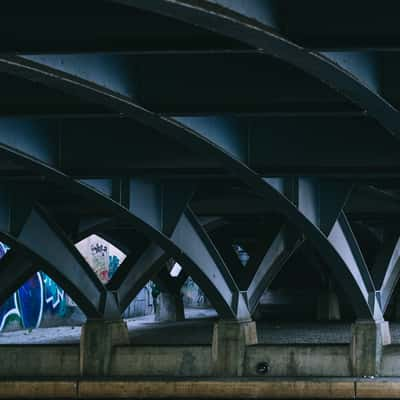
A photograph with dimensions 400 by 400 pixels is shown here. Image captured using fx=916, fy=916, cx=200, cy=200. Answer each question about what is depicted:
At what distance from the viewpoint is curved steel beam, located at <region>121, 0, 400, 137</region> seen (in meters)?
10.8

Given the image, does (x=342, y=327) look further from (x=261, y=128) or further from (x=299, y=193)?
(x=261, y=128)

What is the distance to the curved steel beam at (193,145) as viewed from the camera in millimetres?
14454

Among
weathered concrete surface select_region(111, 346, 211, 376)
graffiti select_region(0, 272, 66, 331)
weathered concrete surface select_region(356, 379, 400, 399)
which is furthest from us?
graffiti select_region(0, 272, 66, 331)

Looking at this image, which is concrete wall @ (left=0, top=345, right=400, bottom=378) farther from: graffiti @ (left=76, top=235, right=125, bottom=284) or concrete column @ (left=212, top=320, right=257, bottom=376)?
graffiti @ (left=76, top=235, right=125, bottom=284)

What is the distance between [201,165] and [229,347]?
9.98 m

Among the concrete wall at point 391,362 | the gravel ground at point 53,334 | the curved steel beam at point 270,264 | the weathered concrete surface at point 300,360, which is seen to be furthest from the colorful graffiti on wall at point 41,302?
the concrete wall at point 391,362

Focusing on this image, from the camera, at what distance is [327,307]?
2240 inches

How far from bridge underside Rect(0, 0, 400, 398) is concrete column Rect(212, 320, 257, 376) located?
0.18 ft

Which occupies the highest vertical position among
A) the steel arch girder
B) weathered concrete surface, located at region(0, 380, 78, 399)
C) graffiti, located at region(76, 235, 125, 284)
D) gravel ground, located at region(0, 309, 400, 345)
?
graffiti, located at region(76, 235, 125, 284)

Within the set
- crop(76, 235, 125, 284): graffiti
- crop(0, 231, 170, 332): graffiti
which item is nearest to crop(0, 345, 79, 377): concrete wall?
crop(0, 231, 170, 332): graffiti

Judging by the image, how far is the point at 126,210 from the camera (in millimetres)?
25656

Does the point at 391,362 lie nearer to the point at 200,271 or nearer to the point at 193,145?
the point at 200,271

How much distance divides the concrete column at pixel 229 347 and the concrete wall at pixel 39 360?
194 inches

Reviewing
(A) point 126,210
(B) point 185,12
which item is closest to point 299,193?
(A) point 126,210
